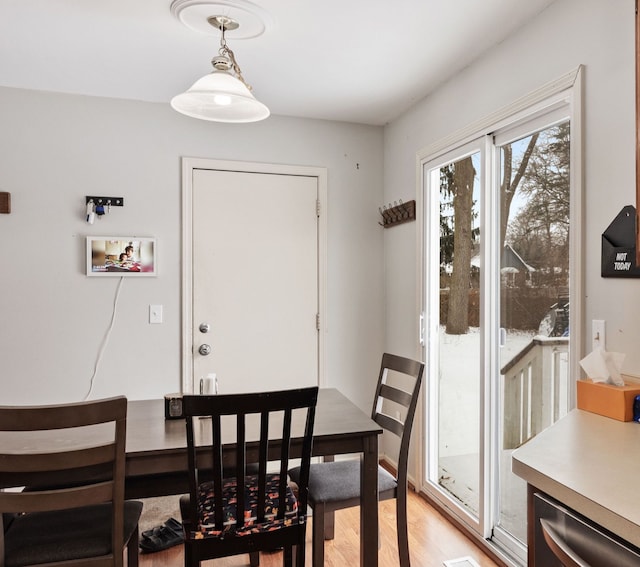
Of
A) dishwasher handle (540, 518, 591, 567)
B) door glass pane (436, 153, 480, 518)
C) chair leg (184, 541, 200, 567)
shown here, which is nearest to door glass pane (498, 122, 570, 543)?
door glass pane (436, 153, 480, 518)

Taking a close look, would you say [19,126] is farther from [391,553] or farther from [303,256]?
[391,553]

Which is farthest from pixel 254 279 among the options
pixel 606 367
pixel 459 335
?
pixel 606 367

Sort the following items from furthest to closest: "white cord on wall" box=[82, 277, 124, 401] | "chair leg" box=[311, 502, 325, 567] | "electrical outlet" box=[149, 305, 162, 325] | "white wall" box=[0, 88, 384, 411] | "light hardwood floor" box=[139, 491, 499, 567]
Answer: "electrical outlet" box=[149, 305, 162, 325]
"white cord on wall" box=[82, 277, 124, 401]
"white wall" box=[0, 88, 384, 411]
"light hardwood floor" box=[139, 491, 499, 567]
"chair leg" box=[311, 502, 325, 567]

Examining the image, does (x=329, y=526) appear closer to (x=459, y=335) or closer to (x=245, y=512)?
(x=245, y=512)

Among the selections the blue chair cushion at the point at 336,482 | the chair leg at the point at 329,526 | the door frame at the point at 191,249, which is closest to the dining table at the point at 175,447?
the blue chair cushion at the point at 336,482

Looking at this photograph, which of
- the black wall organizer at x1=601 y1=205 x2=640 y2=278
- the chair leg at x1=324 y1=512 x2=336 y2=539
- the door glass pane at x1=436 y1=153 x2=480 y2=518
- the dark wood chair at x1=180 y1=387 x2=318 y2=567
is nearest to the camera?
the dark wood chair at x1=180 y1=387 x2=318 y2=567

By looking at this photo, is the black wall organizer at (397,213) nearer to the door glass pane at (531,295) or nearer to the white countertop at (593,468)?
the door glass pane at (531,295)

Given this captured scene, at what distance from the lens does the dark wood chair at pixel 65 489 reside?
1378 mm

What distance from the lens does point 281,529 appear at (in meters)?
1.62

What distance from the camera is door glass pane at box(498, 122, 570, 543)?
206 centimetres

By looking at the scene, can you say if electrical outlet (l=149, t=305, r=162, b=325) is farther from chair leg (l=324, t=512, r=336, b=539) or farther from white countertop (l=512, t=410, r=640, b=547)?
white countertop (l=512, t=410, r=640, b=547)

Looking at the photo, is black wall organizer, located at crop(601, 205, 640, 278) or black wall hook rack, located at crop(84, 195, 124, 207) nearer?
black wall organizer, located at crop(601, 205, 640, 278)

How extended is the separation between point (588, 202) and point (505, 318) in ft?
2.47

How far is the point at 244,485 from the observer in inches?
62.2
